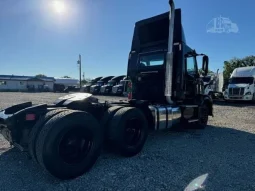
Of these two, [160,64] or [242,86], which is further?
[242,86]

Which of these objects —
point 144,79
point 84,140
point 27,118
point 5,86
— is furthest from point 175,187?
point 5,86

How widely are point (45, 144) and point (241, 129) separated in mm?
6507

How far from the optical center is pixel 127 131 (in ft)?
14.6

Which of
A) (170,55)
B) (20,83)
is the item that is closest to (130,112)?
(170,55)

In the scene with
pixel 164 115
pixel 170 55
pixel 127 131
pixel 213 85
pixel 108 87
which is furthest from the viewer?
pixel 108 87

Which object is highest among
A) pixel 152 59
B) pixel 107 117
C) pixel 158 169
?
pixel 152 59

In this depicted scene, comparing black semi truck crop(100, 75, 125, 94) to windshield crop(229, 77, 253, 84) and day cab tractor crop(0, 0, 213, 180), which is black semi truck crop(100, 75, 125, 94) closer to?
windshield crop(229, 77, 253, 84)

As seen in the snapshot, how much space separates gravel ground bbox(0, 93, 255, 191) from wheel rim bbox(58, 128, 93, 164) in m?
0.33

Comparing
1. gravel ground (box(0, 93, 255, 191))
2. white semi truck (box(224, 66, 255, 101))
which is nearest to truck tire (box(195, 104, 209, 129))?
gravel ground (box(0, 93, 255, 191))

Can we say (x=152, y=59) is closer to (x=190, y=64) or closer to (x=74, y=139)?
(x=190, y=64)

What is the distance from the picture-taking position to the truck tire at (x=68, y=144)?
300 cm

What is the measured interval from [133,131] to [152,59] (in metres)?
2.66

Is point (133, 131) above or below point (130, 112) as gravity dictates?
below

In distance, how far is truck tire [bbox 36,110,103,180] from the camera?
2998 millimetres
